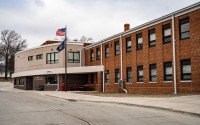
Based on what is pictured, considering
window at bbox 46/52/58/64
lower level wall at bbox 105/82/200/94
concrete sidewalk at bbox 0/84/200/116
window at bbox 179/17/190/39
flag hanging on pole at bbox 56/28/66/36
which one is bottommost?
concrete sidewalk at bbox 0/84/200/116

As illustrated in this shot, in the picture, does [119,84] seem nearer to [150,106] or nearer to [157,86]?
[157,86]

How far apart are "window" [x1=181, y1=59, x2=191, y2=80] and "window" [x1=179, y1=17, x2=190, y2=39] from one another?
6.84 ft

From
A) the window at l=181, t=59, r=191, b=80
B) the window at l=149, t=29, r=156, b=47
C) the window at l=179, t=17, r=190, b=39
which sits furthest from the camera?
the window at l=149, t=29, r=156, b=47

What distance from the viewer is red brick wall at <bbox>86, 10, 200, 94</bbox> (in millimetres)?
24203

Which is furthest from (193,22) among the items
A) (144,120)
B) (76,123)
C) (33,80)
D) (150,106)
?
(33,80)

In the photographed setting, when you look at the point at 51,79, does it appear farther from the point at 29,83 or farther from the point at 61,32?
the point at 61,32

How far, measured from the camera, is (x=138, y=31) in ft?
105

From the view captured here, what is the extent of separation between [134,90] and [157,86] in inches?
163

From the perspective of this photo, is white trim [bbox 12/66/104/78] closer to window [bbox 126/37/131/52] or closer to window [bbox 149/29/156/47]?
window [bbox 126/37/131/52]

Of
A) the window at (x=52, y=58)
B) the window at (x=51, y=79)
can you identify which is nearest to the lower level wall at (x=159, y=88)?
the window at (x=51, y=79)

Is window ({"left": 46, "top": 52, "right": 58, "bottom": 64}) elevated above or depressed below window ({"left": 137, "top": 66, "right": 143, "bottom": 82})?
above

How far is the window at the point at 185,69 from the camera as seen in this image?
82.0 feet

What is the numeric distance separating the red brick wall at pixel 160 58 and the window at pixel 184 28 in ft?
1.09

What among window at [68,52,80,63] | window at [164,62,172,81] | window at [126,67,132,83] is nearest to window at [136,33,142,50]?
window at [126,67,132,83]
